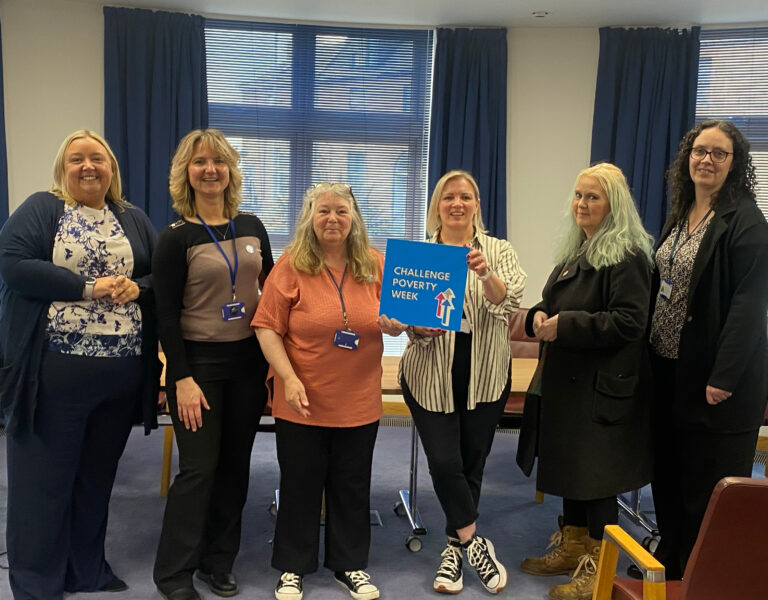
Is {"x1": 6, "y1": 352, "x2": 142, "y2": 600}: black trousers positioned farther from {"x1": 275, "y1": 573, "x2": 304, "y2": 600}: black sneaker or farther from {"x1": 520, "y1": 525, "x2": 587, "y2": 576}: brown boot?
{"x1": 520, "y1": 525, "x2": 587, "y2": 576}: brown boot

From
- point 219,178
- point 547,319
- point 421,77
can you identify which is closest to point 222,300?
point 219,178

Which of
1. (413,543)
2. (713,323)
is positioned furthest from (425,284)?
(413,543)

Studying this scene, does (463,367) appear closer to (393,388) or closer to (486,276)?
(486,276)

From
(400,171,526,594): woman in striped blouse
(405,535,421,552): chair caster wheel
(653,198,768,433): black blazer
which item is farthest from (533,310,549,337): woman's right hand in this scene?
(405,535,421,552): chair caster wheel

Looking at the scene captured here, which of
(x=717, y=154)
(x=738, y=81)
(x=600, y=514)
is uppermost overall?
(x=738, y=81)

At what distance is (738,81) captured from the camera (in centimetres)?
486

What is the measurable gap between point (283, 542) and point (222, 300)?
37.6 inches

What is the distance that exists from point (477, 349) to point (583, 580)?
1.00 metres

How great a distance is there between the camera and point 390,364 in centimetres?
359

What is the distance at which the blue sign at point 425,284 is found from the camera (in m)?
2.18

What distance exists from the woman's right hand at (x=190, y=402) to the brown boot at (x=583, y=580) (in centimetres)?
152

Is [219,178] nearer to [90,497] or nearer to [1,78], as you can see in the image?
[90,497]

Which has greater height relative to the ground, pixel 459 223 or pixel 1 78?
pixel 1 78

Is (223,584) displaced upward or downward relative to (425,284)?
downward
